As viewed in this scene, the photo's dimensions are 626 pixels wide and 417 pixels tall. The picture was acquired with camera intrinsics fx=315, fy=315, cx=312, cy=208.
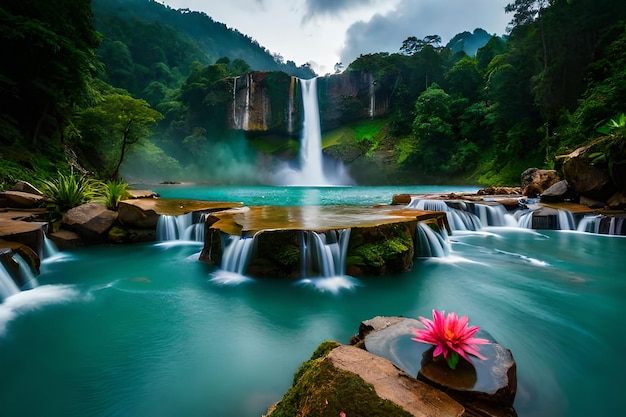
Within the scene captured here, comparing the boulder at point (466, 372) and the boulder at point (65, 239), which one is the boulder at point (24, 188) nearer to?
the boulder at point (65, 239)

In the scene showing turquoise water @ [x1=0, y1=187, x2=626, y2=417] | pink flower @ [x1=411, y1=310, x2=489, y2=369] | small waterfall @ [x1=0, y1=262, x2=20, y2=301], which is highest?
pink flower @ [x1=411, y1=310, x2=489, y2=369]

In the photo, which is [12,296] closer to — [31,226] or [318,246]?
[31,226]

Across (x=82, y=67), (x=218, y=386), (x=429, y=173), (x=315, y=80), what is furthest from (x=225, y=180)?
(x=218, y=386)

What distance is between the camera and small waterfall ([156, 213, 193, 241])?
8727 mm

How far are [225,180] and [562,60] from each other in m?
38.5

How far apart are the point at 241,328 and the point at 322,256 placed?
2.13 meters

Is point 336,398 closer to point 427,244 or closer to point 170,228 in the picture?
point 427,244

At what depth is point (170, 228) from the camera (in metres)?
8.76

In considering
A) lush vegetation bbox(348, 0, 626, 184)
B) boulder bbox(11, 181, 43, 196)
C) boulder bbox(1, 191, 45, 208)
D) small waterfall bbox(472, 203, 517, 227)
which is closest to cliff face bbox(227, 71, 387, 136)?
lush vegetation bbox(348, 0, 626, 184)

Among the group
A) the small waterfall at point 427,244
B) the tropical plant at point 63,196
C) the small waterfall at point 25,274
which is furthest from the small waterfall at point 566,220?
the tropical plant at point 63,196

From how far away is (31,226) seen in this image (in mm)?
6125

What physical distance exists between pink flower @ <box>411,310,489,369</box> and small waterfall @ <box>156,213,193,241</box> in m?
8.16

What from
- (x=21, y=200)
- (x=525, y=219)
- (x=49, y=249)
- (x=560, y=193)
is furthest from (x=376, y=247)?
(x=560, y=193)

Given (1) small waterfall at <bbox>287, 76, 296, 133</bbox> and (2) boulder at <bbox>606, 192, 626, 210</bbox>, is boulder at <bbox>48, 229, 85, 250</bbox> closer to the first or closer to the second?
(2) boulder at <bbox>606, 192, 626, 210</bbox>
